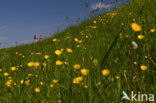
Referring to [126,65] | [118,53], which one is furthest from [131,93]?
[118,53]

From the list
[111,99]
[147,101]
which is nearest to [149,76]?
[147,101]

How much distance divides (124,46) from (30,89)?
1393 millimetres

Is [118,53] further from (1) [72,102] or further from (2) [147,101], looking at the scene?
(1) [72,102]

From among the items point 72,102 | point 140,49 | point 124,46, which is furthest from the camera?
point 124,46

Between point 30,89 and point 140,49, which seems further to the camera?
point 140,49

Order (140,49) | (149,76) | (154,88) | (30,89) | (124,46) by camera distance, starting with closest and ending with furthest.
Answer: (154,88) → (149,76) → (30,89) → (140,49) → (124,46)

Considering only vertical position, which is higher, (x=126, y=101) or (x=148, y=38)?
(x=148, y=38)

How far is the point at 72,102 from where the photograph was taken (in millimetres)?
1435

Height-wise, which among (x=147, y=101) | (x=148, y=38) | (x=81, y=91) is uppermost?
(x=148, y=38)

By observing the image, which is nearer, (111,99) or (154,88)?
(111,99)

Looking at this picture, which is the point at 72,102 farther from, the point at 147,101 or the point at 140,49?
the point at 140,49

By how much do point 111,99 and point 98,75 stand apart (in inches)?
16.3

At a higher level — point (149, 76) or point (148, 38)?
point (148, 38)

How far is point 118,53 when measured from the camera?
97.0 inches
